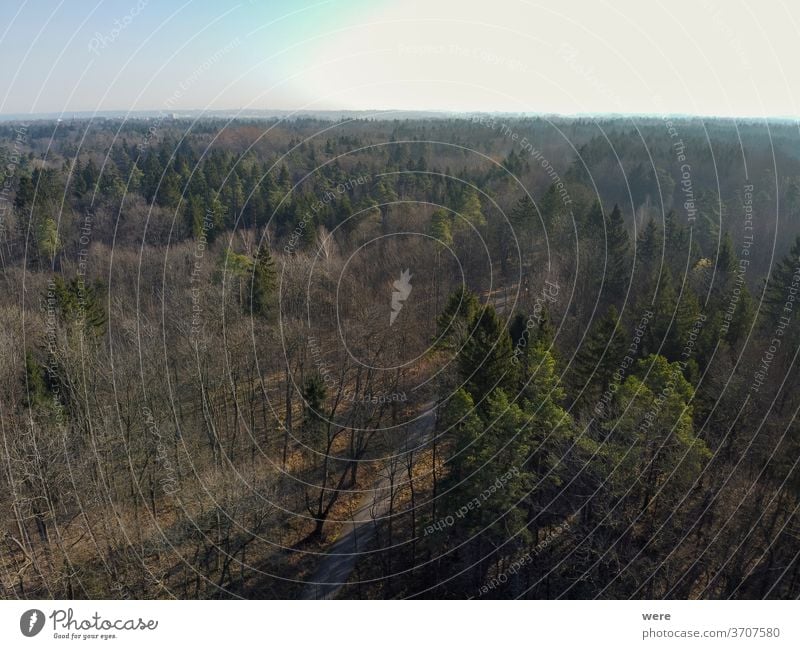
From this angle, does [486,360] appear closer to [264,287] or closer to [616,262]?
[264,287]

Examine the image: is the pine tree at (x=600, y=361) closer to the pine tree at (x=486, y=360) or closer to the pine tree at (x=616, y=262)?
the pine tree at (x=486, y=360)

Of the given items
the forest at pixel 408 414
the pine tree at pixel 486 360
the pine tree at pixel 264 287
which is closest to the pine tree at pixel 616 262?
the forest at pixel 408 414

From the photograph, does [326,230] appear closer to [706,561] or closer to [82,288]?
[82,288]

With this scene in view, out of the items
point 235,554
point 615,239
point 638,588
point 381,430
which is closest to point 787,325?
point 615,239

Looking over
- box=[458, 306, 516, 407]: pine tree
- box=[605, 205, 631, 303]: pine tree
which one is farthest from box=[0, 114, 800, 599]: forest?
box=[605, 205, 631, 303]: pine tree

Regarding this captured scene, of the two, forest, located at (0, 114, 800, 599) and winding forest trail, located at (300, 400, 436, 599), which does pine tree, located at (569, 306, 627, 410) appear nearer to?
forest, located at (0, 114, 800, 599)

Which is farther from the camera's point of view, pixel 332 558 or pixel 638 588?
pixel 332 558
